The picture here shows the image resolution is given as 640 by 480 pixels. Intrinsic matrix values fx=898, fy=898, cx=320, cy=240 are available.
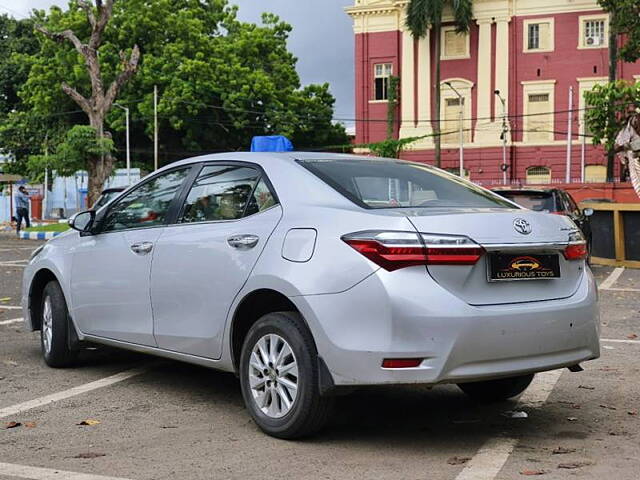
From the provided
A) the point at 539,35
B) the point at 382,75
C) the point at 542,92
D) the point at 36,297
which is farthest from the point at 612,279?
the point at 382,75

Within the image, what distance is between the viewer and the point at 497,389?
5.73 meters

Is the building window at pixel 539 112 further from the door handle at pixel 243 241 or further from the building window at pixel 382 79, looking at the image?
the door handle at pixel 243 241

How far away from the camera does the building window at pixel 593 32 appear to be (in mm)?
50656

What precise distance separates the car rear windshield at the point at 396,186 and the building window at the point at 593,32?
48.6 metres

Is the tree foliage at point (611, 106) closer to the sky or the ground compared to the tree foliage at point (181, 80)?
closer to the ground

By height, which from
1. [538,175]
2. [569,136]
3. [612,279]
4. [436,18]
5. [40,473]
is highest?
[436,18]

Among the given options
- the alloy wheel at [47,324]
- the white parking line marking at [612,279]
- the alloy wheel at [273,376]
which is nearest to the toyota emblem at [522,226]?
the alloy wheel at [273,376]

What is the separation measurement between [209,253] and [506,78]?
49214 mm

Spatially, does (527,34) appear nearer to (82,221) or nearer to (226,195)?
(82,221)

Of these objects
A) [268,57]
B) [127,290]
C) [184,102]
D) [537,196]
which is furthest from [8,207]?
[127,290]

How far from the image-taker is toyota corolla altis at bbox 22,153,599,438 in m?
4.39

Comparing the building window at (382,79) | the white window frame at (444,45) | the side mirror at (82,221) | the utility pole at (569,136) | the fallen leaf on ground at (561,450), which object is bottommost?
the fallen leaf on ground at (561,450)

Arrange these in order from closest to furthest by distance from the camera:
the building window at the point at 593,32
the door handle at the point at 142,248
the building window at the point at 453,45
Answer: the door handle at the point at 142,248, the building window at the point at 593,32, the building window at the point at 453,45

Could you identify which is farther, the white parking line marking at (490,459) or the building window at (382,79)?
the building window at (382,79)
